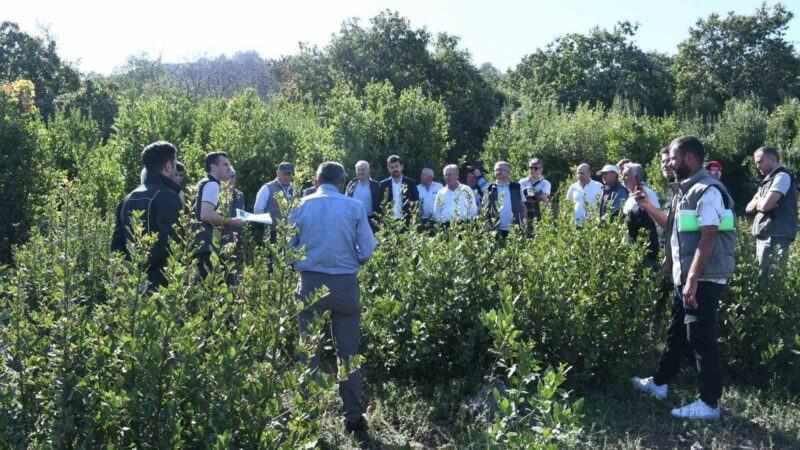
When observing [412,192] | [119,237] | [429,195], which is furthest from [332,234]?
[429,195]

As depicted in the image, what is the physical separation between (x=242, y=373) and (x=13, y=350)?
0.81 meters

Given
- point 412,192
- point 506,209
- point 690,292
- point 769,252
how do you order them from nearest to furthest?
1. point 690,292
2. point 769,252
3. point 506,209
4. point 412,192

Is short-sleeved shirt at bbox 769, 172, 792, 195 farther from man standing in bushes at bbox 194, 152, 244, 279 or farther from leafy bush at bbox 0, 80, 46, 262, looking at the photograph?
leafy bush at bbox 0, 80, 46, 262

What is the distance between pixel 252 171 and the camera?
1295 cm

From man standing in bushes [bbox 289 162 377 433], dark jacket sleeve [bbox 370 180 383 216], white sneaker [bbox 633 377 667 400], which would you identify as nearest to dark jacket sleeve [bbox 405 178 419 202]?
dark jacket sleeve [bbox 370 180 383 216]

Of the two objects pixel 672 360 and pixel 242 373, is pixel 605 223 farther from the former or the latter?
pixel 242 373

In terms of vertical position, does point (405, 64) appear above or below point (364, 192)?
above

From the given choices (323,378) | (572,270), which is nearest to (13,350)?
(323,378)

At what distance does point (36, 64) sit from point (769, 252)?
94.7ft

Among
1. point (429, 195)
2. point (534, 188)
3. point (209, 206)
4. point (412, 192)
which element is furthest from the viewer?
point (429, 195)

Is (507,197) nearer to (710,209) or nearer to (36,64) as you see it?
(710,209)

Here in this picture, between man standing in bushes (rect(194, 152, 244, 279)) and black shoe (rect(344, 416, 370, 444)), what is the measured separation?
1.52 m

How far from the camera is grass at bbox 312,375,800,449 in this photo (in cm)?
466

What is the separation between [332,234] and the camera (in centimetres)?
466
